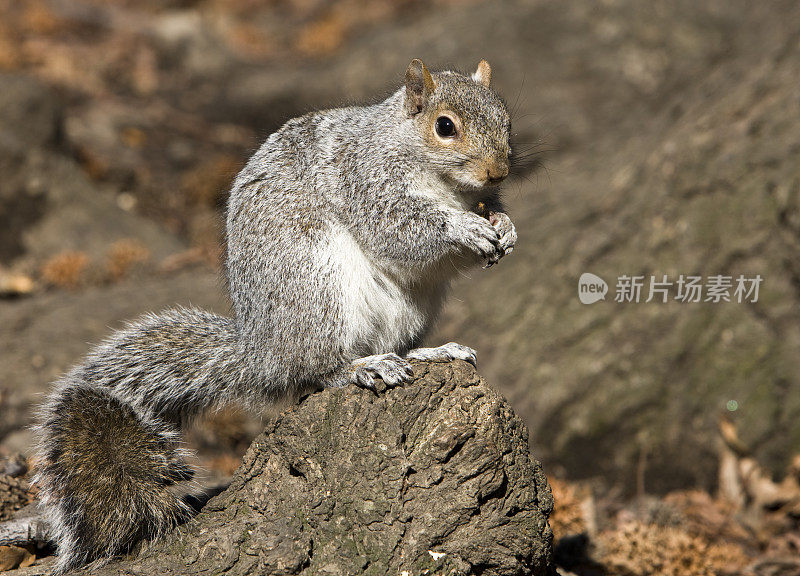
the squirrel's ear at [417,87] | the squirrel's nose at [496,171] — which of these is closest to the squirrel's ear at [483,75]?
the squirrel's ear at [417,87]

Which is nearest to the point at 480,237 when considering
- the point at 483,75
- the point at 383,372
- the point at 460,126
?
the point at 460,126

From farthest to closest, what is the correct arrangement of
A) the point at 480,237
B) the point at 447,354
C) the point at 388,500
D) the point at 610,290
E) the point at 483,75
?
the point at 610,290, the point at 483,75, the point at 447,354, the point at 480,237, the point at 388,500

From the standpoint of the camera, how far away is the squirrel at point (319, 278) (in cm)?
321

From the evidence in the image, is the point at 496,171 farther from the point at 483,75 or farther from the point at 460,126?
the point at 483,75

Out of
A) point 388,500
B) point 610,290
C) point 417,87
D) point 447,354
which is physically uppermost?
point 610,290

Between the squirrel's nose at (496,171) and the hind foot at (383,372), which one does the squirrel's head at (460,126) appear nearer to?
the squirrel's nose at (496,171)

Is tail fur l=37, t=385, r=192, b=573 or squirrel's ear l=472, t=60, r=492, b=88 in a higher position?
squirrel's ear l=472, t=60, r=492, b=88

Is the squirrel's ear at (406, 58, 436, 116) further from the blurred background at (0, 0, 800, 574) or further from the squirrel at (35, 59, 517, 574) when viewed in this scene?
the blurred background at (0, 0, 800, 574)

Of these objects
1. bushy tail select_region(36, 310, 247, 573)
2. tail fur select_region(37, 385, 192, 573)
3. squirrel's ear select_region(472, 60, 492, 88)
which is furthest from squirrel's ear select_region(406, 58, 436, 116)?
tail fur select_region(37, 385, 192, 573)

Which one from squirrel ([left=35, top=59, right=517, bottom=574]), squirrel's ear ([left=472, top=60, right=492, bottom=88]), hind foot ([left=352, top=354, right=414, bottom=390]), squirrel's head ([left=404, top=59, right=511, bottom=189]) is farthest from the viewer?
squirrel's ear ([left=472, top=60, right=492, bottom=88])

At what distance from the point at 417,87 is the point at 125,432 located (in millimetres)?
1866

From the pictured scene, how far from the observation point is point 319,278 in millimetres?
3318

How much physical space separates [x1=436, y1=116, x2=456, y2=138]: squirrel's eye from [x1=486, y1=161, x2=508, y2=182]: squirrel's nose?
226 millimetres

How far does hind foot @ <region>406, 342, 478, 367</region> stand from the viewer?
133 inches
